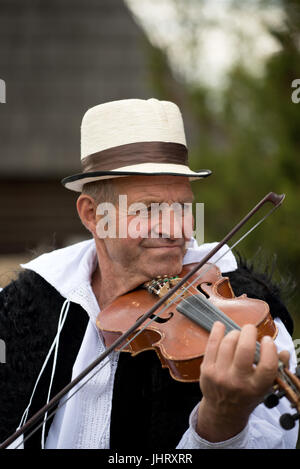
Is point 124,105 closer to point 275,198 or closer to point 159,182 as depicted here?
point 159,182

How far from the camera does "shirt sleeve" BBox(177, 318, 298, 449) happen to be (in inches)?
68.4

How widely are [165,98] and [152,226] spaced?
435 cm

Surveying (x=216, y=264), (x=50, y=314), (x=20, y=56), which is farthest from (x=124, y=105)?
(x=20, y=56)

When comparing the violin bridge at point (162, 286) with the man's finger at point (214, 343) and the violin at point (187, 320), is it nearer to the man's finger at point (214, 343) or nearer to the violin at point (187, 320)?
the violin at point (187, 320)

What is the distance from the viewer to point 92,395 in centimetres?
212

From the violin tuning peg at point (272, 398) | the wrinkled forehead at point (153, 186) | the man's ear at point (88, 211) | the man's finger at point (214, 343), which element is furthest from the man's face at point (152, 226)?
the violin tuning peg at point (272, 398)

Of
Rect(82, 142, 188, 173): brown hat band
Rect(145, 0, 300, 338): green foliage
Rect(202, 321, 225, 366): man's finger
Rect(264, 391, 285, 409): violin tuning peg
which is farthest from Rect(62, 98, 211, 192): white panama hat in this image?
Rect(145, 0, 300, 338): green foliage

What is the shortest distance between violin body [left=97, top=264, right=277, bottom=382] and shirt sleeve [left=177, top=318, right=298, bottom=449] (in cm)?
17

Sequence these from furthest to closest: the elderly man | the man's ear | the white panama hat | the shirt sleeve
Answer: the man's ear → the white panama hat → the elderly man → the shirt sleeve

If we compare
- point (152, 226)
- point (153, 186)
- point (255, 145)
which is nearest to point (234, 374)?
point (152, 226)

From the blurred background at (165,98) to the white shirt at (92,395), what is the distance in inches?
9.7

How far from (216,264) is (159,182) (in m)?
0.39

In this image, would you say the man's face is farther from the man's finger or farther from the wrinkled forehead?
the man's finger

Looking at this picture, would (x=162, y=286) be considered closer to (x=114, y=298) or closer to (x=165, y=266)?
(x=165, y=266)
